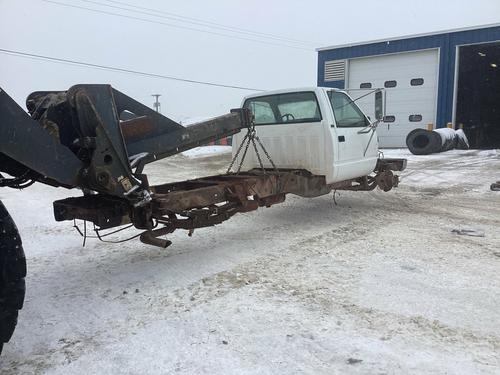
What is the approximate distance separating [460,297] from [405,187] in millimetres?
6710

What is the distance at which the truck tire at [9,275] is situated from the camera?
2.75 metres

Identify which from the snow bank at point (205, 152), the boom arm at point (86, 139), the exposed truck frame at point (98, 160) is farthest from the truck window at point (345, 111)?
the snow bank at point (205, 152)

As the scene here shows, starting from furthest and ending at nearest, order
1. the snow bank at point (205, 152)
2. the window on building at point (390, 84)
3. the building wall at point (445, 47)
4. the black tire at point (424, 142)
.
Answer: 1. the snow bank at point (205, 152)
2. the window on building at point (390, 84)
3. the building wall at point (445, 47)
4. the black tire at point (424, 142)

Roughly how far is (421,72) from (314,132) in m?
15.0

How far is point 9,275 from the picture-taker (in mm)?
2764

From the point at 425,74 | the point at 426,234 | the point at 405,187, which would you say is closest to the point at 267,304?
the point at 426,234

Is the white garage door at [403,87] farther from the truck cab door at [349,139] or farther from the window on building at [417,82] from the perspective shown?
the truck cab door at [349,139]

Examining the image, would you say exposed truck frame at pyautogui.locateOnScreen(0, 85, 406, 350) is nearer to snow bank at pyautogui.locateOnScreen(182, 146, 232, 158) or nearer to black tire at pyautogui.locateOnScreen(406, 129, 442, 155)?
black tire at pyautogui.locateOnScreen(406, 129, 442, 155)

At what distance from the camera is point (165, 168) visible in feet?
52.6

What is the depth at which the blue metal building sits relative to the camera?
61.9 ft

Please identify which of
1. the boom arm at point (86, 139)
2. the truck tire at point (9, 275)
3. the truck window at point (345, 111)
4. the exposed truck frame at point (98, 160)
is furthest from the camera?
the truck window at point (345, 111)

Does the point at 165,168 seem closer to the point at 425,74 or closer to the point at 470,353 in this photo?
the point at 425,74

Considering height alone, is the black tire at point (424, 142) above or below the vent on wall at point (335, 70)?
below

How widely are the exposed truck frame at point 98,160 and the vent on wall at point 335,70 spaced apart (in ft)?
59.1
